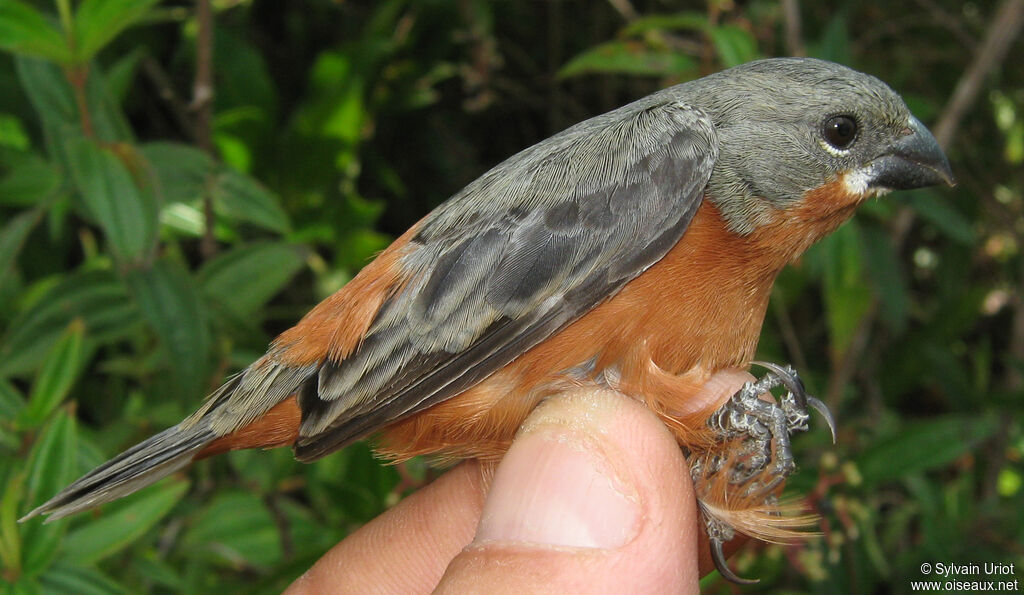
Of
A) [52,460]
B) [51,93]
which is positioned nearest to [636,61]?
[51,93]

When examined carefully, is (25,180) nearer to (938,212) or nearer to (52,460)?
(52,460)

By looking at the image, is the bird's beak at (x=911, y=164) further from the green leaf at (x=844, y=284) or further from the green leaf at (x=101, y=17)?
A: the green leaf at (x=101, y=17)

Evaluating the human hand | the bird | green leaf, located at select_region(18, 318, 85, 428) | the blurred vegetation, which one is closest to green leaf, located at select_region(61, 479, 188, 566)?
the blurred vegetation

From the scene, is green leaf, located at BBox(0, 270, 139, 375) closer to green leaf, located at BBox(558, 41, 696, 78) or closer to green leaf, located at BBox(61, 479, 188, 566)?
green leaf, located at BBox(61, 479, 188, 566)

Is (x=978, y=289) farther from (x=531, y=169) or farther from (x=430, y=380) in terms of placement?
(x=430, y=380)

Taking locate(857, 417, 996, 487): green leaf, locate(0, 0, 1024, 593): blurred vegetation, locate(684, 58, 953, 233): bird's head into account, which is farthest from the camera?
locate(857, 417, 996, 487): green leaf

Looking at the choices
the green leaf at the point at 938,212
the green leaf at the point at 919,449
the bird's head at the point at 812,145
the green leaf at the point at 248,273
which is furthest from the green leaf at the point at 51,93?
the green leaf at the point at 938,212
